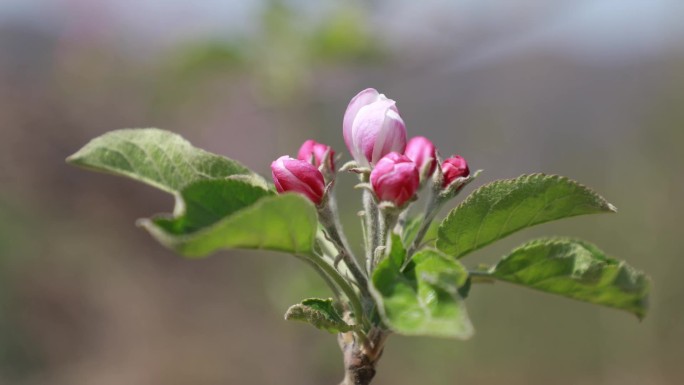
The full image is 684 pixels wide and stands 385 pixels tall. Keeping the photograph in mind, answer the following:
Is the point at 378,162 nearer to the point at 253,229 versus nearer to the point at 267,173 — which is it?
the point at 253,229

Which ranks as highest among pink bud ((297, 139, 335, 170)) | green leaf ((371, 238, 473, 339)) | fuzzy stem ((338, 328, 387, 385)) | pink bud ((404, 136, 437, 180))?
pink bud ((404, 136, 437, 180))

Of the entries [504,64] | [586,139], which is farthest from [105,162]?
[504,64]

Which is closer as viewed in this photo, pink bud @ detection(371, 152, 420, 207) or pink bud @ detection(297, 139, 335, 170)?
pink bud @ detection(371, 152, 420, 207)

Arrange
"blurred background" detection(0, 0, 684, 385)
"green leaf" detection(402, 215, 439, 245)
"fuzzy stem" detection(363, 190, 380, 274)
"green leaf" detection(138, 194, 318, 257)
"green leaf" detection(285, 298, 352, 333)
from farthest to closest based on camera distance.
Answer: "blurred background" detection(0, 0, 684, 385) < "green leaf" detection(402, 215, 439, 245) < "fuzzy stem" detection(363, 190, 380, 274) < "green leaf" detection(285, 298, 352, 333) < "green leaf" detection(138, 194, 318, 257)

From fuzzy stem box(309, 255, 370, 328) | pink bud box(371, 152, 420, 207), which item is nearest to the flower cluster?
pink bud box(371, 152, 420, 207)

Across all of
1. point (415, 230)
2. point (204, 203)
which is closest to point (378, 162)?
point (415, 230)

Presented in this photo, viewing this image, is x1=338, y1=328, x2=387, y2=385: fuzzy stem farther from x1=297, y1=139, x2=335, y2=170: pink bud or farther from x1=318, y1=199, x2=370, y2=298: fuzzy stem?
x1=297, y1=139, x2=335, y2=170: pink bud

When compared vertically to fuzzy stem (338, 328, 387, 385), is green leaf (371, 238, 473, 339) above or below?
above
